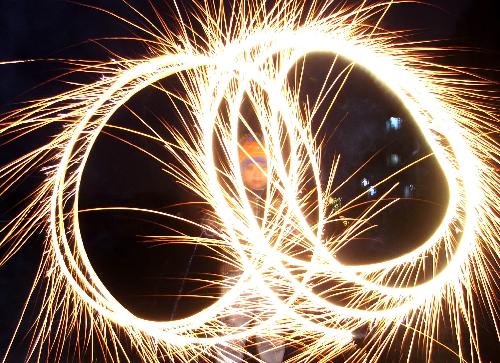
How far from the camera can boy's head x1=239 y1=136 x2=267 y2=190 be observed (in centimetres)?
329

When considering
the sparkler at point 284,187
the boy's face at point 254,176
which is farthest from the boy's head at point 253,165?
the sparkler at point 284,187

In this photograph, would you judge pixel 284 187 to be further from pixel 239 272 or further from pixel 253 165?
pixel 239 272

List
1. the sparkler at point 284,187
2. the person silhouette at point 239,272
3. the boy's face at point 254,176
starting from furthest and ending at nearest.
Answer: the boy's face at point 254,176 < the person silhouette at point 239,272 < the sparkler at point 284,187

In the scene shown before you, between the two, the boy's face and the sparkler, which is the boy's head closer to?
the boy's face

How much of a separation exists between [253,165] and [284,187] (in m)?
0.54

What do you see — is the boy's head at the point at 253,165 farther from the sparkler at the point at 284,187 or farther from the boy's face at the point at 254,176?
the sparkler at the point at 284,187

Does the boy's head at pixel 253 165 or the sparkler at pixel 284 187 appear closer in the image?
the sparkler at pixel 284 187

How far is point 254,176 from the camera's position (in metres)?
3.33

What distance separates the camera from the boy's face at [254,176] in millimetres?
3279

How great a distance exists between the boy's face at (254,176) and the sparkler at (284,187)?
137 mm

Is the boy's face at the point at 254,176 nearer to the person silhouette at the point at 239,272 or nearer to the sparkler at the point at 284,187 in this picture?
the person silhouette at the point at 239,272

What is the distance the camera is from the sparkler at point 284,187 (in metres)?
2.83

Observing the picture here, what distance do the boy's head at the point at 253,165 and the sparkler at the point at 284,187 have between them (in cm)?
15

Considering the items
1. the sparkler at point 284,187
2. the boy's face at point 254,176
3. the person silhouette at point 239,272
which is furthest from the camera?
the boy's face at point 254,176
